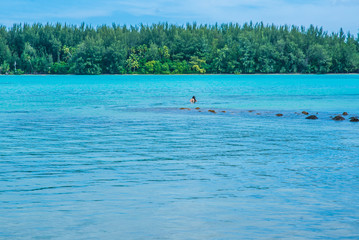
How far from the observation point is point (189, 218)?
40.6 ft

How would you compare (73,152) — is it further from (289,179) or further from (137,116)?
(137,116)

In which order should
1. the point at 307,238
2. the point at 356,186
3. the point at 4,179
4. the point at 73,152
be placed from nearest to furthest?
the point at 307,238 → the point at 356,186 → the point at 4,179 → the point at 73,152

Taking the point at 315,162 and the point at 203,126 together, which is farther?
the point at 203,126

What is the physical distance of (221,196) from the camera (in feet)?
47.6

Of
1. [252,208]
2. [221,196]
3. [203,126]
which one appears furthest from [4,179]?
[203,126]

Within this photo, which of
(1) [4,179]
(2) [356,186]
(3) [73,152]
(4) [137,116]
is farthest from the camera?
(4) [137,116]

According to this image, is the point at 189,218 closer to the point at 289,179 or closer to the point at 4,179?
the point at 289,179

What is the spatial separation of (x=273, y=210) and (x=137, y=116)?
29896 millimetres

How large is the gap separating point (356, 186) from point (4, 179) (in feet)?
35.8

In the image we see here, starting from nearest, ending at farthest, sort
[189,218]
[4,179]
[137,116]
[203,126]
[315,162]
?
1. [189,218]
2. [4,179]
3. [315,162]
4. [203,126]
5. [137,116]

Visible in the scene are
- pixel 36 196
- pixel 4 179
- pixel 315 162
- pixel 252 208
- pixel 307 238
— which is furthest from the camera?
pixel 315 162

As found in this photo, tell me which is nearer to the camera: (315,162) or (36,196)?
(36,196)

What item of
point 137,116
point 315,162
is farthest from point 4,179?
point 137,116

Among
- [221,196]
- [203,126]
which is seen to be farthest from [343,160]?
[203,126]
